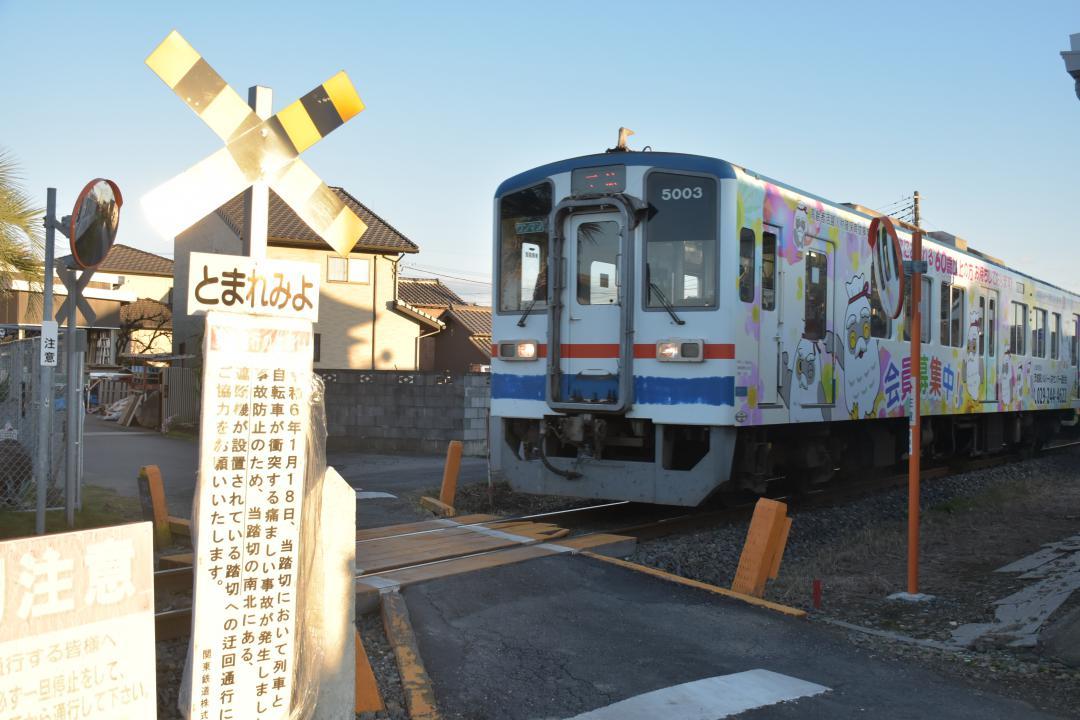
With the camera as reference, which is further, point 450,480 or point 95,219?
point 450,480

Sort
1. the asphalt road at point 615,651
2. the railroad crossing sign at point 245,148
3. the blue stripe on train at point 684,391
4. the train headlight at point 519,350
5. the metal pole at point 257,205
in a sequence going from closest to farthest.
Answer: the railroad crossing sign at point 245,148, the metal pole at point 257,205, the asphalt road at point 615,651, the blue stripe on train at point 684,391, the train headlight at point 519,350

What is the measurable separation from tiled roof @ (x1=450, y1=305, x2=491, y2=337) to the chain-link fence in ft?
87.8

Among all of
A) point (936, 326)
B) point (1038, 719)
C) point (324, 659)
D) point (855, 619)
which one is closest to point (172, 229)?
point (324, 659)

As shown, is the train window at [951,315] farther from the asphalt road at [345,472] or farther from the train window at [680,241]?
the asphalt road at [345,472]

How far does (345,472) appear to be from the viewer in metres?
14.0

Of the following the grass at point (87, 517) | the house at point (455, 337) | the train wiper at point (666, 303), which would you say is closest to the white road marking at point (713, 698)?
the train wiper at point (666, 303)

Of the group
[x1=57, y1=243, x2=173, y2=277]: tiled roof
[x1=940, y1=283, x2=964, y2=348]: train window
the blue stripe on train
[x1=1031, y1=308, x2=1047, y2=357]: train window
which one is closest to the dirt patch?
the blue stripe on train

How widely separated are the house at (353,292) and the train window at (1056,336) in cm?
Answer: 1748

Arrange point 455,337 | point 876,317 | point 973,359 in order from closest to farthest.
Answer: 1. point 876,317
2. point 973,359
3. point 455,337

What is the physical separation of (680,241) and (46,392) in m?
5.76

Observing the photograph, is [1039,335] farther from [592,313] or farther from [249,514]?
[249,514]

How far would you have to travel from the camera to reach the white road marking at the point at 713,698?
A: 4.48m

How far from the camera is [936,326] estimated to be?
1240 cm

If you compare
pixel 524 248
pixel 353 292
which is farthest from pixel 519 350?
pixel 353 292
